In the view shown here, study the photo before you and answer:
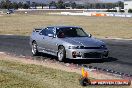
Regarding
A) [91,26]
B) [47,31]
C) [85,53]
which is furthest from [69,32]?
[91,26]

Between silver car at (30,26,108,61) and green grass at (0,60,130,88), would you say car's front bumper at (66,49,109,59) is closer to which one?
silver car at (30,26,108,61)

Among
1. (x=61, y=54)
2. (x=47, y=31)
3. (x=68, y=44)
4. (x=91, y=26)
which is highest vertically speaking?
(x=47, y=31)

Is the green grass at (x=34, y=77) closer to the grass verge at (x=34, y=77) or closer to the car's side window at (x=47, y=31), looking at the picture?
the grass verge at (x=34, y=77)

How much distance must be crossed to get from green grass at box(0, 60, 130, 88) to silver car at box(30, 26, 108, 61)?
1852 mm

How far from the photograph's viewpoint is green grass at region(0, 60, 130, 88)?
33.9 feet

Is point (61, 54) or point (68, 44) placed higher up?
point (68, 44)

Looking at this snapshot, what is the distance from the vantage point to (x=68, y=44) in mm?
15414

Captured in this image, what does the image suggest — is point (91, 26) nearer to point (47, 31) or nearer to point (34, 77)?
point (47, 31)

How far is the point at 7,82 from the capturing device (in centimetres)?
1070

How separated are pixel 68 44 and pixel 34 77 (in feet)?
13.3

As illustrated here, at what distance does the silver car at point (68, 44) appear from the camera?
15250 millimetres

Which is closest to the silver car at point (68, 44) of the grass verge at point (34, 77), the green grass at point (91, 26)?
the grass verge at point (34, 77)

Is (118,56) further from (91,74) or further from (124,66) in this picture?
(91,74)

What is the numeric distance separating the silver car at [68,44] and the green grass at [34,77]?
1852 mm
